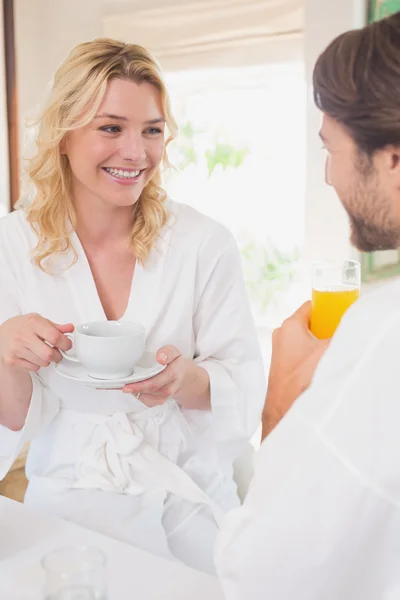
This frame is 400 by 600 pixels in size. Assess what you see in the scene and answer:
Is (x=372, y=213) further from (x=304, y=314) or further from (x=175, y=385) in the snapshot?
(x=175, y=385)

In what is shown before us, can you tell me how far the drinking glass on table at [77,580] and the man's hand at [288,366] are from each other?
37cm

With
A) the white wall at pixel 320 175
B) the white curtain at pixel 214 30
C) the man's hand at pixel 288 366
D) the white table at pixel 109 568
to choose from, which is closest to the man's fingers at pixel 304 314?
the man's hand at pixel 288 366

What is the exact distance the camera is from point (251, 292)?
3.44m

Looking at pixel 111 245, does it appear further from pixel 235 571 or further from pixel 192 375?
pixel 235 571

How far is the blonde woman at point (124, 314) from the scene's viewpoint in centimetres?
162

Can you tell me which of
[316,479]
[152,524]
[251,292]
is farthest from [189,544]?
[251,292]

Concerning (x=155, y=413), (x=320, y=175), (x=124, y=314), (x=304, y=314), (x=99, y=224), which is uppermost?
(x=320, y=175)

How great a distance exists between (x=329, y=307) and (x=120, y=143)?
769 mm

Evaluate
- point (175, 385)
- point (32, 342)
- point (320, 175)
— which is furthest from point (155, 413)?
point (320, 175)

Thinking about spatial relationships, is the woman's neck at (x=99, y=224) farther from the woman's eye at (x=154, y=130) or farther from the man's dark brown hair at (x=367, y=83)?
the man's dark brown hair at (x=367, y=83)

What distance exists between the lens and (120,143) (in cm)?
173

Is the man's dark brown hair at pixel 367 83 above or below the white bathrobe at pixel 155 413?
above

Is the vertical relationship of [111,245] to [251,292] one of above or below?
above

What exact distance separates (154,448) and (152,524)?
179 mm
